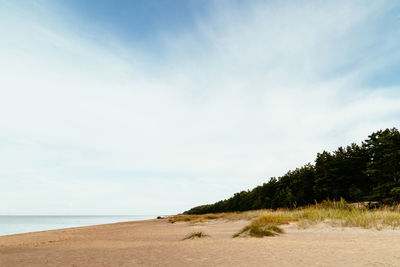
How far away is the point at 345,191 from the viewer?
3750 centimetres

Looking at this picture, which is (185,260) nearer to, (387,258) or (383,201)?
(387,258)

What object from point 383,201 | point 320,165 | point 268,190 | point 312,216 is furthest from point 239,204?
point 312,216

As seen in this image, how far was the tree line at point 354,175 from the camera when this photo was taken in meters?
27.3

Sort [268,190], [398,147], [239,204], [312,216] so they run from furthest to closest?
[239,204] < [268,190] < [398,147] < [312,216]

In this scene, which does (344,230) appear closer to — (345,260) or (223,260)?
(345,260)

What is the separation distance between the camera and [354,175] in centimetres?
3709

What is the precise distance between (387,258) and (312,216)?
716 centimetres

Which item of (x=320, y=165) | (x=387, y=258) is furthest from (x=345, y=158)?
(x=387, y=258)

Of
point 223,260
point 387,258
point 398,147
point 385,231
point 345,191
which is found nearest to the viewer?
point 387,258

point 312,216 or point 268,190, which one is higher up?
point 268,190

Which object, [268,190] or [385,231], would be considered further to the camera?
[268,190]

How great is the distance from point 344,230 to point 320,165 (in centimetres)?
3394

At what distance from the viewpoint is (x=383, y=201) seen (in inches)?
1082

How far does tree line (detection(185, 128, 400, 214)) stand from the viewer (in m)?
27.3
